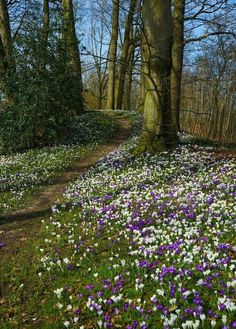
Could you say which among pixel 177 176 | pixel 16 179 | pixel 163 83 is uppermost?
pixel 163 83

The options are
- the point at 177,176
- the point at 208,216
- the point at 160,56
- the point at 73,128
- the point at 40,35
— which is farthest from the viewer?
the point at 73,128

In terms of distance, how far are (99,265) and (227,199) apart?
382 centimetres

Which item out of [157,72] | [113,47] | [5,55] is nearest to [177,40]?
[157,72]

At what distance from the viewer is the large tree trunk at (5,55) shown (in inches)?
931

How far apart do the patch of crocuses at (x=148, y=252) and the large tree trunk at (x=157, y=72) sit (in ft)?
12.5

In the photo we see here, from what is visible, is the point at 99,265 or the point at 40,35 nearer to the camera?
the point at 99,265

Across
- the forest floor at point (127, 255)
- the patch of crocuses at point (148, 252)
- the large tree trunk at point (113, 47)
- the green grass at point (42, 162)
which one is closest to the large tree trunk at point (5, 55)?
the green grass at point (42, 162)

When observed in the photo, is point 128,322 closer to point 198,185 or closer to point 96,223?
point 96,223

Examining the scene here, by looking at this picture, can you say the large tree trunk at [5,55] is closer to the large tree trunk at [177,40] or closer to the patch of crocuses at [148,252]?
the large tree trunk at [177,40]

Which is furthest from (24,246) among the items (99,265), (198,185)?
(198,185)

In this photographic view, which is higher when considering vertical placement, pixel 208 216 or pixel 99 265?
pixel 208 216

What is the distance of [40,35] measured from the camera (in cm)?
2328

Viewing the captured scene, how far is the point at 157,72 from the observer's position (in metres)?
15.7

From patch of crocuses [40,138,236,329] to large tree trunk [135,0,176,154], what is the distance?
12.5 feet
